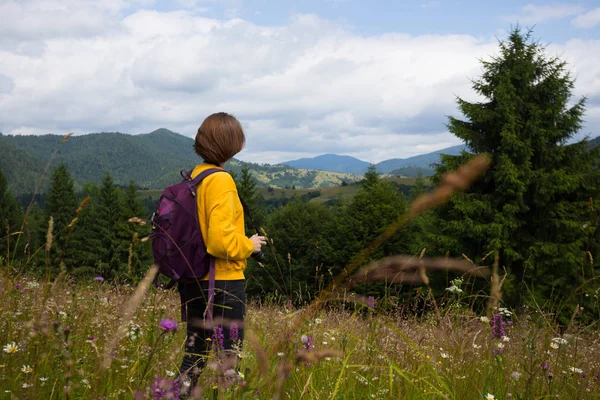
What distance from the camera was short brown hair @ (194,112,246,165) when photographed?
3100 mm

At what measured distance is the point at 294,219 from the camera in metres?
42.5

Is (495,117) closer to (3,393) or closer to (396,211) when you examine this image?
(396,211)

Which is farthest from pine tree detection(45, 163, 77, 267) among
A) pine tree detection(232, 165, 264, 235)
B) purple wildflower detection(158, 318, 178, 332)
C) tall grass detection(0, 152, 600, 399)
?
purple wildflower detection(158, 318, 178, 332)

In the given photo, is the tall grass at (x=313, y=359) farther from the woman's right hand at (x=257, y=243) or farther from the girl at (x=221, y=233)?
the woman's right hand at (x=257, y=243)

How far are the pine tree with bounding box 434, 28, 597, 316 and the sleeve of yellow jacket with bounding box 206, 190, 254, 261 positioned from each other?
62.9 ft

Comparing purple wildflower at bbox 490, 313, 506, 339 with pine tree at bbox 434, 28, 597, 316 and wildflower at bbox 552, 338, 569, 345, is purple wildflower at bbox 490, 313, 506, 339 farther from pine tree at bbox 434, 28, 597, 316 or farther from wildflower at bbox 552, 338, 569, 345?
pine tree at bbox 434, 28, 597, 316

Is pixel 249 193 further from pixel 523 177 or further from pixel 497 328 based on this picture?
pixel 497 328

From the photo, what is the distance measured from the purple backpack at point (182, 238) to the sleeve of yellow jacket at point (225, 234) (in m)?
0.09

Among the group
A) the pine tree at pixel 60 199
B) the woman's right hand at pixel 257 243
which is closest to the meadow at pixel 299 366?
the woman's right hand at pixel 257 243

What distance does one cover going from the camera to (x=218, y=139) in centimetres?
310

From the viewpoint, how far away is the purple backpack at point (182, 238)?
2848 millimetres

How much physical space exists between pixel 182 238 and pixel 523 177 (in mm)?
21610

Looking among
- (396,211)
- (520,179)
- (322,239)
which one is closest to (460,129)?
(520,179)

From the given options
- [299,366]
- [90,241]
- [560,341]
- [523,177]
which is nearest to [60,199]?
[90,241]
